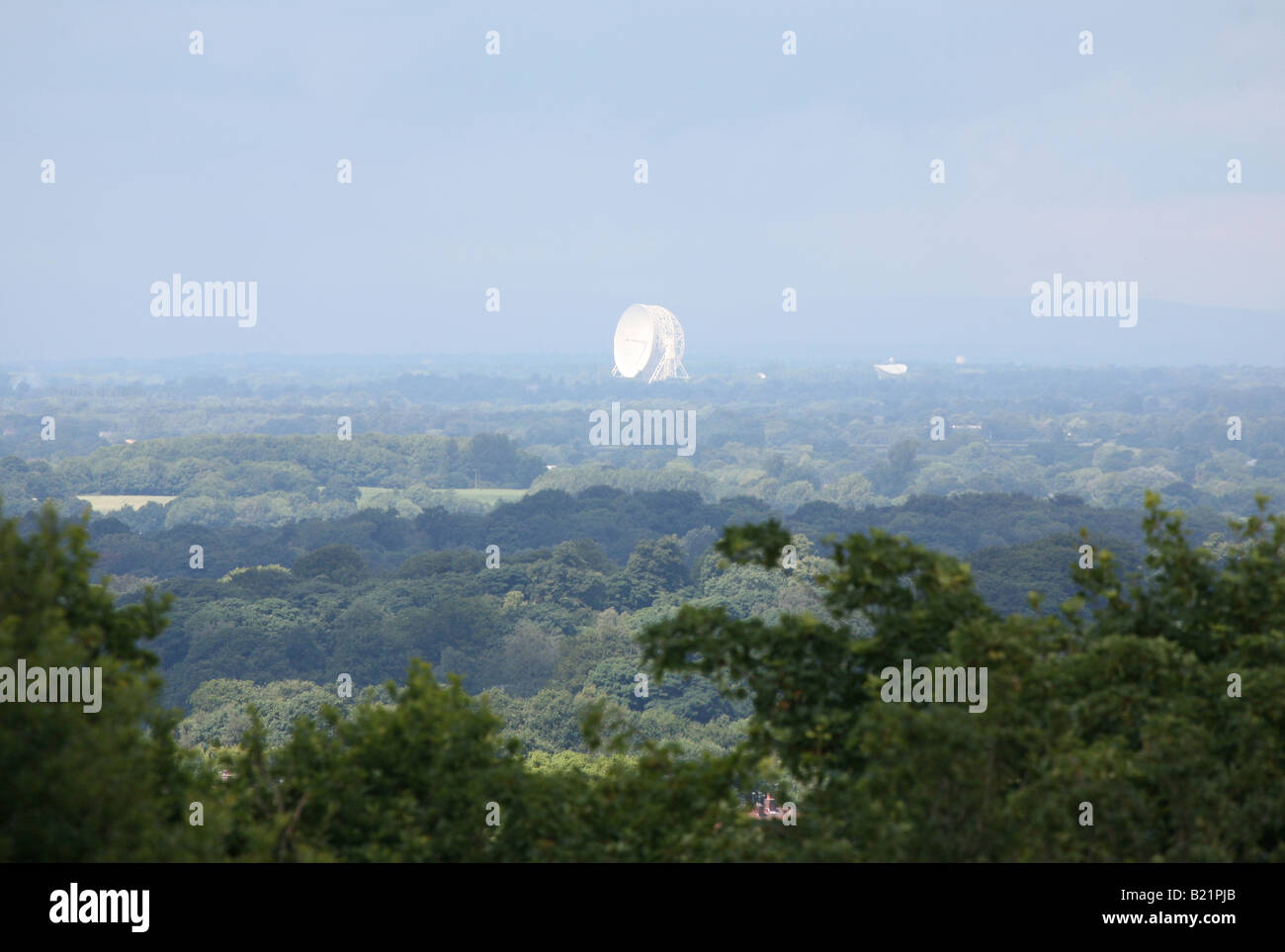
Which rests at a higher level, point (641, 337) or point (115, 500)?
point (641, 337)

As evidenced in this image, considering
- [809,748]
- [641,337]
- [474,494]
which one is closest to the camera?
[809,748]

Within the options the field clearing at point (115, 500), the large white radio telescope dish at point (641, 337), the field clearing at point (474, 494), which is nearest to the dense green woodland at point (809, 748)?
the field clearing at point (115, 500)

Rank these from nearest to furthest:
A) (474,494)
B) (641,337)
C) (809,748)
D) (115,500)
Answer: (809,748), (115,500), (474,494), (641,337)

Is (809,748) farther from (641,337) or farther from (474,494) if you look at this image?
(641,337)

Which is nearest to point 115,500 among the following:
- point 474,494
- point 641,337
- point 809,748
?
point 474,494

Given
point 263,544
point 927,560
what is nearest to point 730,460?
point 263,544

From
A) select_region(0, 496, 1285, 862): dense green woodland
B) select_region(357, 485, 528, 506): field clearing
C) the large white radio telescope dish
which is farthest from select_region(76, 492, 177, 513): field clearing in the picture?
select_region(0, 496, 1285, 862): dense green woodland

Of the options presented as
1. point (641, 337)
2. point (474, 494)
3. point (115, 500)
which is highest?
point (641, 337)

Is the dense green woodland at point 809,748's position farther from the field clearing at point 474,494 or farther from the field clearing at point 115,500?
the field clearing at point 474,494

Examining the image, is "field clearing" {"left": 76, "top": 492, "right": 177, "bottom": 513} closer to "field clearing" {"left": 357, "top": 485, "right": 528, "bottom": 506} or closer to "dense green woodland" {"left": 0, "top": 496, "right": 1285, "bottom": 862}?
"field clearing" {"left": 357, "top": 485, "right": 528, "bottom": 506}
